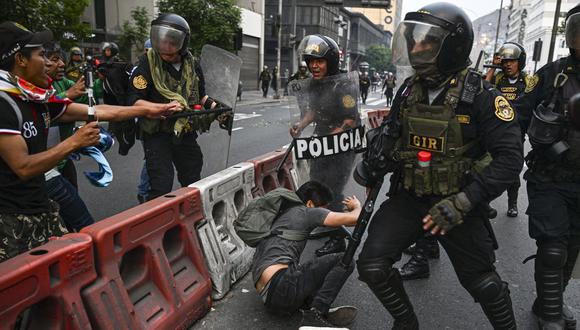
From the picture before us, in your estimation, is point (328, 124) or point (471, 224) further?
point (328, 124)

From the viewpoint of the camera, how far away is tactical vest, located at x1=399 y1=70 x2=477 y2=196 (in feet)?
7.83

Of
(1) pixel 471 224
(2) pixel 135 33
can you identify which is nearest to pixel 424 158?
(1) pixel 471 224

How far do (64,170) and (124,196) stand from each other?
196 cm

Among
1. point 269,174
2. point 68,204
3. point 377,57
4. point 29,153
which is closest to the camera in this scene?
point 29,153

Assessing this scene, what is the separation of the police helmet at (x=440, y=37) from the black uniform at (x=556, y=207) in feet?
2.45


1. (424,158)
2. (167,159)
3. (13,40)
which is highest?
(13,40)

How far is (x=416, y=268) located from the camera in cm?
377

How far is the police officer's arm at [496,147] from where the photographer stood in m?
2.27

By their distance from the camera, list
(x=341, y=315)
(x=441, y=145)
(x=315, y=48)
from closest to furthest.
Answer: (x=441, y=145) < (x=341, y=315) < (x=315, y=48)

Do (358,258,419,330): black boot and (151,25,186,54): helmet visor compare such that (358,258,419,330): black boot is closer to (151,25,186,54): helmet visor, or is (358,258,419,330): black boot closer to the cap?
the cap

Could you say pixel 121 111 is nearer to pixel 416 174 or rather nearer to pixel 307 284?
pixel 307 284

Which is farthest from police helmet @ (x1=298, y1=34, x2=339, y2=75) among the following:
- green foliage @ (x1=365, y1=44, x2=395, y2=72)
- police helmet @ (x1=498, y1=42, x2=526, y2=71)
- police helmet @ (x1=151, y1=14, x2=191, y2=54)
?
green foliage @ (x1=365, y1=44, x2=395, y2=72)

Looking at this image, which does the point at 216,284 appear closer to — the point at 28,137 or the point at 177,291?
the point at 177,291

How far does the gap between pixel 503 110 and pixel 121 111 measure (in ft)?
7.65
